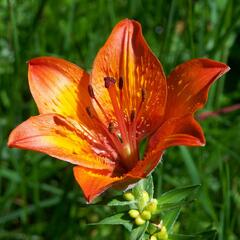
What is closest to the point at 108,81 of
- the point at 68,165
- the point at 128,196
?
the point at 128,196

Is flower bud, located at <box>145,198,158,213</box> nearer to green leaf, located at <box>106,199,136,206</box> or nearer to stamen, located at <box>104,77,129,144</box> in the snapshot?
green leaf, located at <box>106,199,136,206</box>

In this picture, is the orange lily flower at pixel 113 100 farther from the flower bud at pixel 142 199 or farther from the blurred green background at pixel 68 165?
the blurred green background at pixel 68 165

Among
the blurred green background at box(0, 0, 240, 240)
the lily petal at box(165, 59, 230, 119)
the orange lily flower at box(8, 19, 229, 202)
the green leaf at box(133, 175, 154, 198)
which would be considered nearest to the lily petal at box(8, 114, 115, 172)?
the orange lily flower at box(8, 19, 229, 202)

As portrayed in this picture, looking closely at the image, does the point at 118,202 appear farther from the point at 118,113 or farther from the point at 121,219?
the point at 118,113

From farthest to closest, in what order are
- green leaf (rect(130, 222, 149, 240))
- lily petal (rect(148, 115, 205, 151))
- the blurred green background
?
the blurred green background, green leaf (rect(130, 222, 149, 240)), lily petal (rect(148, 115, 205, 151))

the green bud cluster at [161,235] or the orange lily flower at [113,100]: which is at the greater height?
the orange lily flower at [113,100]

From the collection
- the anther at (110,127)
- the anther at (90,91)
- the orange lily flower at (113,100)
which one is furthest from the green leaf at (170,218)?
the anther at (90,91)

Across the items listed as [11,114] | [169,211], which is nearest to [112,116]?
[169,211]
